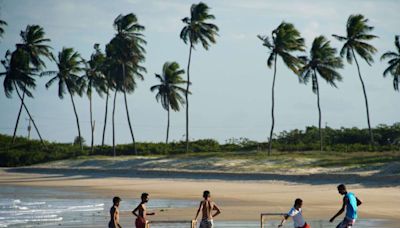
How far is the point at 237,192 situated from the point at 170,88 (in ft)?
125

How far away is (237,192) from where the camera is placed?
37531mm

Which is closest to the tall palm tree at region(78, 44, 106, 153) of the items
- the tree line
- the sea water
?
the tree line

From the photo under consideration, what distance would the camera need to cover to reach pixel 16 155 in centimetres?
6956

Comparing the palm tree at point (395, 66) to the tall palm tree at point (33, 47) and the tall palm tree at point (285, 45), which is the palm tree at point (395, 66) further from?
the tall palm tree at point (33, 47)

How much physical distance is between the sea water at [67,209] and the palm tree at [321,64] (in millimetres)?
26059

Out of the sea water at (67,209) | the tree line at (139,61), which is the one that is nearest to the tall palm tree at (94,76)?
the tree line at (139,61)

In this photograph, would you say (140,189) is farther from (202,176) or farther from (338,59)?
(338,59)

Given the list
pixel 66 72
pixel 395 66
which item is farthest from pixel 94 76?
pixel 395 66

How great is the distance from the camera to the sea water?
23.7 metres

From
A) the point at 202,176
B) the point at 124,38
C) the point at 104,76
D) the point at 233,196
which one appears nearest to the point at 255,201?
the point at 233,196

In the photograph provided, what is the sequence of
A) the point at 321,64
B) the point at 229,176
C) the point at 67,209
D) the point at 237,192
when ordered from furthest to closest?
1. the point at 321,64
2. the point at 229,176
3. the point at 237,192
4. the point at 67,209

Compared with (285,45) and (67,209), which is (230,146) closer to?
(285,45)

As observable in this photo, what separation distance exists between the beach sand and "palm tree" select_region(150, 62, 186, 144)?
61.6ft

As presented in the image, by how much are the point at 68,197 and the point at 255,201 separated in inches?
409
